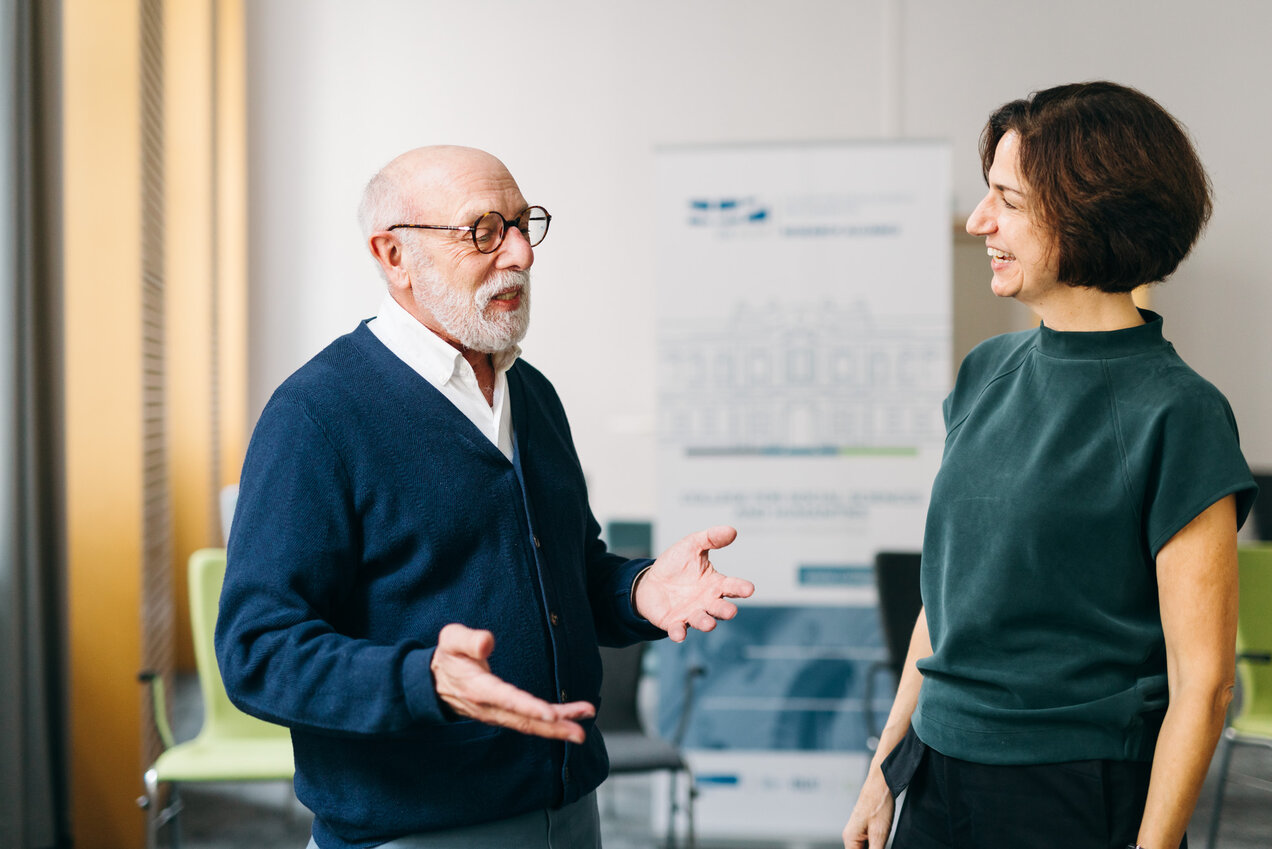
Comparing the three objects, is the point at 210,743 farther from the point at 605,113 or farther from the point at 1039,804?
the point at 605,113

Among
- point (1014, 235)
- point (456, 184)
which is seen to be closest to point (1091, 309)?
point (1014, 235)

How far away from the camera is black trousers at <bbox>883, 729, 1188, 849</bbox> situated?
129 cm

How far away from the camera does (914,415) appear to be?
3.66 meters

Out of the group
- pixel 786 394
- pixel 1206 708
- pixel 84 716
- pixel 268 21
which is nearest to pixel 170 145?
pixel 268 21

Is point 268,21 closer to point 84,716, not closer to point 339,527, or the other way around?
point 84,716

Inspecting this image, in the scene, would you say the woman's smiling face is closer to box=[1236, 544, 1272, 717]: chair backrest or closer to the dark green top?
the dark green top

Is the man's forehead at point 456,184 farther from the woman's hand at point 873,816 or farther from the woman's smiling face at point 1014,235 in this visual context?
the woman's hand at point 873,816

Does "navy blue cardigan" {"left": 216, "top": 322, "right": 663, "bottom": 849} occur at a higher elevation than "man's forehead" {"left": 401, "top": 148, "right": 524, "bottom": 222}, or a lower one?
lower

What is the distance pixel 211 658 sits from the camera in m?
3.07

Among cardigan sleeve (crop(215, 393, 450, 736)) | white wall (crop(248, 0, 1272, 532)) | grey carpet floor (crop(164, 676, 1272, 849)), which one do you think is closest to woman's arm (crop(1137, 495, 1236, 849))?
cardigan sleeve (crop(215, 393, 450, 736))

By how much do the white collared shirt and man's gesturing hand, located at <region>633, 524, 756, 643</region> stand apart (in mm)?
279

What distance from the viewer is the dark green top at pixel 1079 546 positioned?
4.09 ft

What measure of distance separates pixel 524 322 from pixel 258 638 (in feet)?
1.86

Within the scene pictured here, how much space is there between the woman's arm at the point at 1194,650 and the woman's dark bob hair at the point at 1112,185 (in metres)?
0.32
